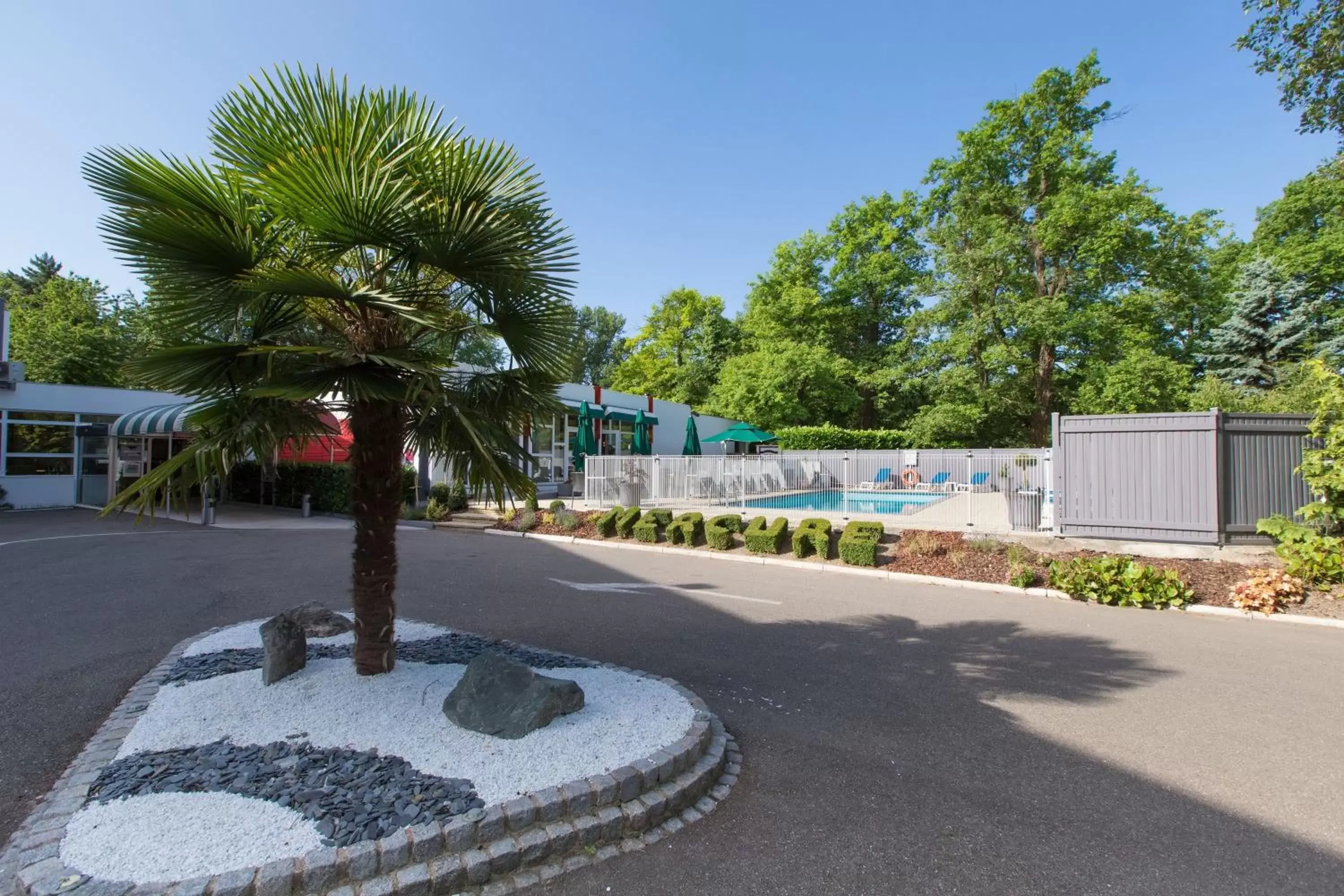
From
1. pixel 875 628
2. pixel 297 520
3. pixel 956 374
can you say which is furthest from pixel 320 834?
pixel 956 374

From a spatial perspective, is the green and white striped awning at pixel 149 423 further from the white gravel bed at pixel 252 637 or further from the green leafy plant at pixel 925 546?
the green leafy plant at pixel 925 546

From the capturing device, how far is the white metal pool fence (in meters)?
11.8

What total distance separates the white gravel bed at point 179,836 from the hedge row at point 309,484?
608 inches

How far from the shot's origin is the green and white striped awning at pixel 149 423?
15445mm

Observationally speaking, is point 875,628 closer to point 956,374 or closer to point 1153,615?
point 1153,615

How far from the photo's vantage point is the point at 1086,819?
3119 mm

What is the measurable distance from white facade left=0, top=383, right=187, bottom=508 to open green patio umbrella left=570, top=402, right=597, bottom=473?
39.4 ft

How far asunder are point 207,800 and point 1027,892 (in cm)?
375

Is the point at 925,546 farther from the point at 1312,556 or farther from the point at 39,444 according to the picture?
the point at 39,444

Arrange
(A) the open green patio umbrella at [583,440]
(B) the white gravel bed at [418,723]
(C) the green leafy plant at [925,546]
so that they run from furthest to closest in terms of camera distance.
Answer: (A) the open green patio umbrella at [583,440] → (C) the green leafy plant at [925,546] → (B) the white gravel bed at [418,723]

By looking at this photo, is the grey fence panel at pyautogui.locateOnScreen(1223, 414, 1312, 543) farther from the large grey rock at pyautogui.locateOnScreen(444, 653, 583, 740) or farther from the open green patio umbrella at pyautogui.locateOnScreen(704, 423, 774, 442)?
the open green patio umbrella at pyautogui.locateOnScreen(704, 423, 774, 442)

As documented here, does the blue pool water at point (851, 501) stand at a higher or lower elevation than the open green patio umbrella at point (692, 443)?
lower

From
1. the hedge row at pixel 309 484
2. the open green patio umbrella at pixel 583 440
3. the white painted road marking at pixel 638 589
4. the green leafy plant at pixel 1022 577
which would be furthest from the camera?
the open green patio umbrella at pixel 583 440

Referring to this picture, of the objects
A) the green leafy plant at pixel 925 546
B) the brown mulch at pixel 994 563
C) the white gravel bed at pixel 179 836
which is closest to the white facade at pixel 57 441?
the white gravel bed at pixel 179 836
